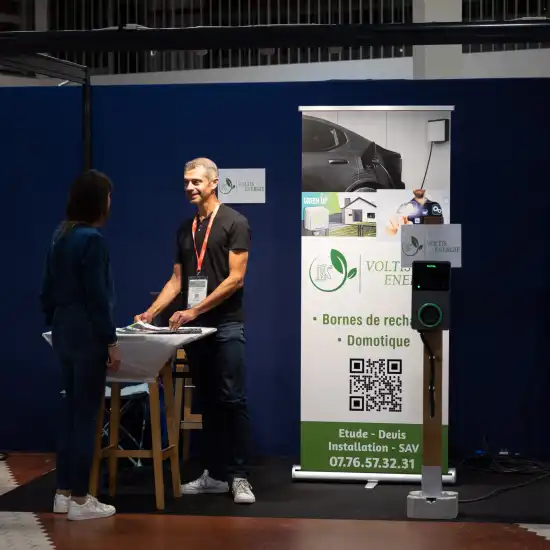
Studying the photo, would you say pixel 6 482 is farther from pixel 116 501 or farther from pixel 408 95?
pixel 408 95

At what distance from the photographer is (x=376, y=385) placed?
522cm

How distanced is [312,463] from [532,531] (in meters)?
1.38

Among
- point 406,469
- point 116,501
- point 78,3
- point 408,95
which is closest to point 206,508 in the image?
point 116,501

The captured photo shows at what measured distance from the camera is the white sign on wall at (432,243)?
4.59 metres

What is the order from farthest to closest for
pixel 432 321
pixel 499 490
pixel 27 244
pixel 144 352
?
pixel 27 244 < pixel 499 490 < pixel 144 352 < pixel 432 321

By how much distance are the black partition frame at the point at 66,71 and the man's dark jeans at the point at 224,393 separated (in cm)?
167

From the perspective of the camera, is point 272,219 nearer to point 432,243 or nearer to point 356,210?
point 356,210

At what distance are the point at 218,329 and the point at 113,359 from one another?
0.63 m

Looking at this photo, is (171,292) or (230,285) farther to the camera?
(171,292)

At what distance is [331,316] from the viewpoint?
527 centimetres

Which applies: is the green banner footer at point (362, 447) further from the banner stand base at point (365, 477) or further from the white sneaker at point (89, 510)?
the white sneaker at point (89, 510)

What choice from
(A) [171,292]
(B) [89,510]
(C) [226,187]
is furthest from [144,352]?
(C) [226,187]

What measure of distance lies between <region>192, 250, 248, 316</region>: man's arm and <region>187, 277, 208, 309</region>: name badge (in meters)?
0.07

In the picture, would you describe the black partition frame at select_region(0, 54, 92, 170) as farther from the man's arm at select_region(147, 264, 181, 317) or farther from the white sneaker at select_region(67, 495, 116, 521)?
the white sneaker at select_region(67, 495, 116, 521)
